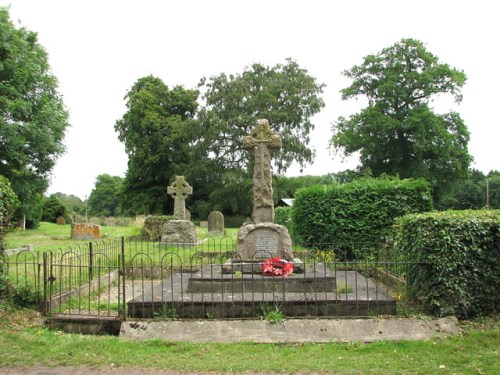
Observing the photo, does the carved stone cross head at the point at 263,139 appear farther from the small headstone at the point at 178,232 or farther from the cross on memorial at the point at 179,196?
the cross on memorial at the point at 179,196

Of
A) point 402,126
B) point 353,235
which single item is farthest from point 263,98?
point 353,235

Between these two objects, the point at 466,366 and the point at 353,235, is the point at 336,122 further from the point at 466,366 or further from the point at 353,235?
the point at 466,366

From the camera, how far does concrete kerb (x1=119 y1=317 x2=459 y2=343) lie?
589cm

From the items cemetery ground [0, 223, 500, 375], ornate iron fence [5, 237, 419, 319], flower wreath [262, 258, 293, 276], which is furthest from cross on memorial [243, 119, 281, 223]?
cemetery ground [0, 223, 500, 375]

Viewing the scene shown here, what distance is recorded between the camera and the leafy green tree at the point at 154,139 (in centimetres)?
3759

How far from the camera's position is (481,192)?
188ft

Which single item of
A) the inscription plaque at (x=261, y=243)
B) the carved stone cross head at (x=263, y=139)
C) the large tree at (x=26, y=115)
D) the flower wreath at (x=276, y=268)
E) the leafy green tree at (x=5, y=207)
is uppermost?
the large tree at (x=26, y=115)

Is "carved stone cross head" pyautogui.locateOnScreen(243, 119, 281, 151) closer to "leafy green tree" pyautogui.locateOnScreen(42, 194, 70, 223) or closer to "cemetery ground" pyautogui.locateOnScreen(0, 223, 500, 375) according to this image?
"cemetery ground" pyautogui.locateOnScreen(0, 223, 500, 375)

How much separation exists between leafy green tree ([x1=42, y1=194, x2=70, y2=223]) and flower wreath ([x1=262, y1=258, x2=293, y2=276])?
34285 millimetres

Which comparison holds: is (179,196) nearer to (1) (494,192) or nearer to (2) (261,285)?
(2) (261,285)

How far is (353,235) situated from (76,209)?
9154cm

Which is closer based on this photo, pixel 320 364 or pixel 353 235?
pixel 320 364

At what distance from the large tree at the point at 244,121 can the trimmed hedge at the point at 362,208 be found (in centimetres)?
2184

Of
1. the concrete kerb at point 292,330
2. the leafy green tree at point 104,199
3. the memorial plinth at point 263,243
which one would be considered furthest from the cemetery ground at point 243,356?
the leafy green tree at point 104,199
